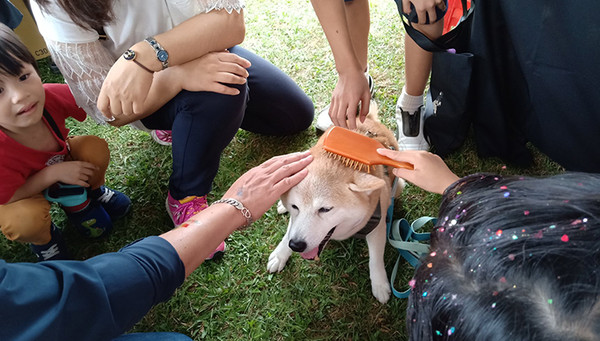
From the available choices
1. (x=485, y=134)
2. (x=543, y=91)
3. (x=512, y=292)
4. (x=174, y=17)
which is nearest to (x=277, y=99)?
(x=174, y=17)

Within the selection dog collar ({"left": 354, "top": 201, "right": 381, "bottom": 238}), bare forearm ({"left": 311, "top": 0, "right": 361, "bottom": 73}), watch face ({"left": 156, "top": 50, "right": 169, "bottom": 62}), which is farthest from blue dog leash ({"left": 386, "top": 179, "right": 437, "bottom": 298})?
watch face ({"left": 156, "top": 50, "right": 169, "bottom": 62})

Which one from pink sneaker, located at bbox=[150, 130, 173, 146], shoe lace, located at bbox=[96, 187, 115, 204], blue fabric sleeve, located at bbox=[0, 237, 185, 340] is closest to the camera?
blue fabric sleeve, located at bbox=[0, 237, 185, 340]

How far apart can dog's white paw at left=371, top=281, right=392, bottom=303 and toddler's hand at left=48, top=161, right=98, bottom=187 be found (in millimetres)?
1350

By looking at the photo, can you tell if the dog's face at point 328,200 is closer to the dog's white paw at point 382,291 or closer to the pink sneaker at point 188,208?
the dog's white paw at point 382,291

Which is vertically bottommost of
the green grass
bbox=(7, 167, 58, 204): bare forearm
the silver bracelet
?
the green grass

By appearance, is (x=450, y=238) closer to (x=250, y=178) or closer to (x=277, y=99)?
(x=250, y=178)

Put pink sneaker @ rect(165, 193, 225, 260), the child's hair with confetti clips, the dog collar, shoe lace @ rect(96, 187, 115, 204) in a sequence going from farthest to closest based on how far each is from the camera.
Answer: shoe lace @ rect(96, 187, 115, 204) → pink sneaker @ rect(165, 193, 225, 260) → the dog collar → the child's hair with confetti clips

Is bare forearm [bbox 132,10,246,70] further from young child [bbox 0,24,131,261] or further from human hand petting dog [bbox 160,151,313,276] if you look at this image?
human hand petting dog [bbox 160,151,313,276]

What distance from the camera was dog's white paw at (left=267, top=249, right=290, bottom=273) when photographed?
5.58 ft

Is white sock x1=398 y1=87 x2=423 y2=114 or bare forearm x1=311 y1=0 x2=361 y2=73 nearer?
bare forearm x1=311 y1=0 x2=361 y2=73

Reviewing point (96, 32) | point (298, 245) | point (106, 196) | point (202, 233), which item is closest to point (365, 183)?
point (298, 245)

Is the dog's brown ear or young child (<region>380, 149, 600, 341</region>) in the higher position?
young child (<region>380, 149, 600, 341</region>)

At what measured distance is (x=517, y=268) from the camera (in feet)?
2.12

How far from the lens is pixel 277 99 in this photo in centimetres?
A: 201
